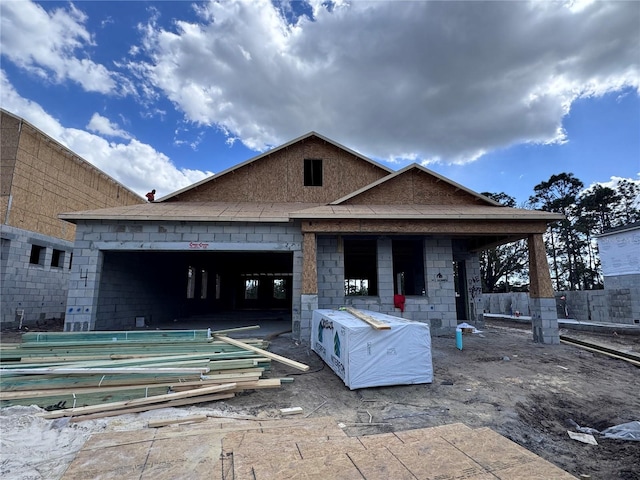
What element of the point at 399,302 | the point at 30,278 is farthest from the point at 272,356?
the point at 30,278

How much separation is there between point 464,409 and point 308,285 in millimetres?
6077

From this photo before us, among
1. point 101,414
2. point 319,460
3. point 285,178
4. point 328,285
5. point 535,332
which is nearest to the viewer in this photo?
point 319,460

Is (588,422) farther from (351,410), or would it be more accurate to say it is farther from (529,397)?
(351,410)

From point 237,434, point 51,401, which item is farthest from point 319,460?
point 51,401

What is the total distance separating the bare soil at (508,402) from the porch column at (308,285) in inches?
61.7

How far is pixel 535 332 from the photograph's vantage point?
11.1m

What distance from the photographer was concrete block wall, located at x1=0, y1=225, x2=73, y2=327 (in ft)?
42.5

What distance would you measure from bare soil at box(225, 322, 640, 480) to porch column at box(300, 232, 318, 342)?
1.57 m

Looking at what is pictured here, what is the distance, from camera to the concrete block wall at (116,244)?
10578mm

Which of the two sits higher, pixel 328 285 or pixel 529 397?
pixel 328 285

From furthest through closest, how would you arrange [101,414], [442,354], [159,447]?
[442,354] < [101,414] < [159,447]

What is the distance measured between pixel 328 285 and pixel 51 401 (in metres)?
8.12

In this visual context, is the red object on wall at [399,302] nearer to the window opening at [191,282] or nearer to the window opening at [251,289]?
the window opening at [191,282]

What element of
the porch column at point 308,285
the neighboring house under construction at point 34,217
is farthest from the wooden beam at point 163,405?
the neighboring house under construction at point 34,217
